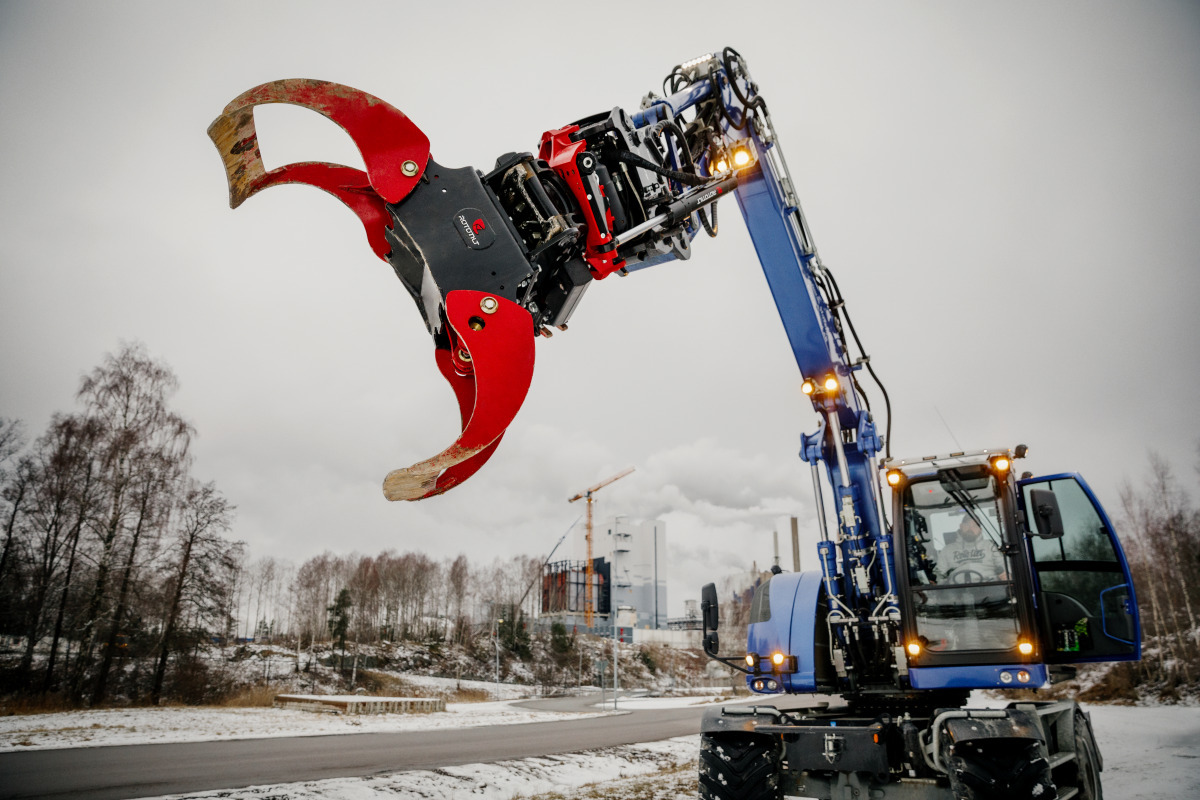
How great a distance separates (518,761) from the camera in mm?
10609

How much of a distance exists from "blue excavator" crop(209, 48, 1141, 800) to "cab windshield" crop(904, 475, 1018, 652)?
0.05 feet

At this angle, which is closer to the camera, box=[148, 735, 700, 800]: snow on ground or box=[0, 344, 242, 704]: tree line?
box=[148, 735, 700, 800]: snow on ground

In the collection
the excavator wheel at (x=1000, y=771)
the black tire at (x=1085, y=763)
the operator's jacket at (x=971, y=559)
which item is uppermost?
the operator's jacket at (x=971, y=559)

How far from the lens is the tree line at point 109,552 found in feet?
63.3

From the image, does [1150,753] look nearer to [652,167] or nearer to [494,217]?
[652,167]

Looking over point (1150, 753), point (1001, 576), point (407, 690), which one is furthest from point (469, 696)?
point (1001, 576)

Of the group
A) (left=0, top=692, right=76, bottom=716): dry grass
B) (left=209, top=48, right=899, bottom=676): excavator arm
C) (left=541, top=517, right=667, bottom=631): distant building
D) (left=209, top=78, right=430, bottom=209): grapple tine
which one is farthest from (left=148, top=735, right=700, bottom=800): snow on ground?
(left=541, top=517, right=667, bottom=631): distant building

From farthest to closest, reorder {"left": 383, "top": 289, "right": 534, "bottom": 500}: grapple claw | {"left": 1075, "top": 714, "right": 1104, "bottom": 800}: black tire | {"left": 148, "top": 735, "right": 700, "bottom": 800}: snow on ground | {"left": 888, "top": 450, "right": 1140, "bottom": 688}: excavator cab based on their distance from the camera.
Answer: {"left": 148, "top": 735, "right": 700, "bottom": 800}: snow on ground → {"left": 1075, "top": 714, "right": 1104, "bottom": 800}: black tire → {"left": 888, "top": 450, "right": 1140, "bottom": 688}: excavator cab → {"left": 383, "top": 289, "right": 534, "bottom": 500}: grapple claw

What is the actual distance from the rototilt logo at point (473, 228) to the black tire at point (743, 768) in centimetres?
408

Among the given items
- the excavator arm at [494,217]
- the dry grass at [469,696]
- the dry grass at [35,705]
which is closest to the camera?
the excavator arm at [494,217]

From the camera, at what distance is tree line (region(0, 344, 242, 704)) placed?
19281 millimetres

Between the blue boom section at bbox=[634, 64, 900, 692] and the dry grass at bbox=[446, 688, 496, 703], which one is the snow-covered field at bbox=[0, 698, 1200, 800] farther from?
the dry grass at bbox=[446, 688, 496, 703]

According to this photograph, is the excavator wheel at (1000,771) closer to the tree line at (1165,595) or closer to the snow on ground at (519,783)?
Answer: the snow on ground at (519,783)

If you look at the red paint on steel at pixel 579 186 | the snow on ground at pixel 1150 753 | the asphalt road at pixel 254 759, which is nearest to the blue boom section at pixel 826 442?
the red paint on steel at pixel 579 186
